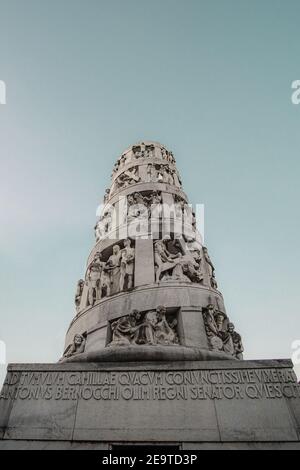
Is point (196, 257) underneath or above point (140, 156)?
underneath

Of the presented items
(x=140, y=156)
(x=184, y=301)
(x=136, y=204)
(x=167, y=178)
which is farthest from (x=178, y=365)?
(x=140, y=156)

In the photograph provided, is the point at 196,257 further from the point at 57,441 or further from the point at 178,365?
the point at 57,441

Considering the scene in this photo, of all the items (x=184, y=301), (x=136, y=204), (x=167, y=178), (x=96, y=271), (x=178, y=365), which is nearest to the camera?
(x=178, y=365)

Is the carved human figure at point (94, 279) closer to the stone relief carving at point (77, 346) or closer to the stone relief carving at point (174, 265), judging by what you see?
the stone relief carving at point (77, 346)

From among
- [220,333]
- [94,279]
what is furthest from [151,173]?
[220,333]

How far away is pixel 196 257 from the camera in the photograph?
1166 cm

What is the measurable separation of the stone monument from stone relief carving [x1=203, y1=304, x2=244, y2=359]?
3 centimetres

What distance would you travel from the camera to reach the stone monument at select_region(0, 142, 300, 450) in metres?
6.12

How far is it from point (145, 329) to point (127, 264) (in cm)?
293

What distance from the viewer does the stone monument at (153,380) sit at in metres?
6.12

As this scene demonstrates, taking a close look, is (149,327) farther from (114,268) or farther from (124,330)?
(114,268)

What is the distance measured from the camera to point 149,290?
9.81 metres

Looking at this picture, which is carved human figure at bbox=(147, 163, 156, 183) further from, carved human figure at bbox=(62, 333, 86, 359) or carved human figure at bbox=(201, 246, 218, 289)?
carved human figure at bbox=(62, 333, 86, 359)
